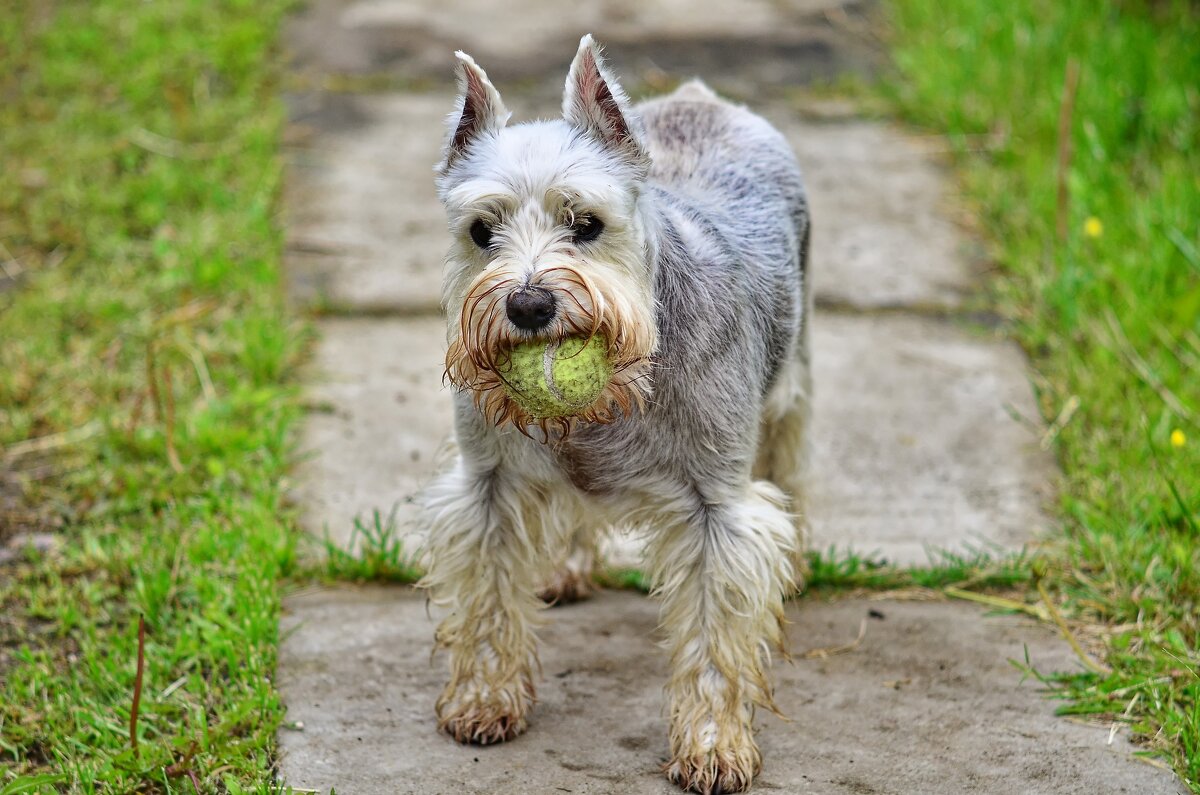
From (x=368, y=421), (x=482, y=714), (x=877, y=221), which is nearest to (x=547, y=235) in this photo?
(x=482, y=714)

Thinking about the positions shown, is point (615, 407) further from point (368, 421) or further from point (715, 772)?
point (368, 421)

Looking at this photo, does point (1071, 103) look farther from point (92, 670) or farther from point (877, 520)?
point (92, 670)

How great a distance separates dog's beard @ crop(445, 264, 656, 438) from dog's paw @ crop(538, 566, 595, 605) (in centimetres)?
114

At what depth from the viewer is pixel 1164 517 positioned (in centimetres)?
442

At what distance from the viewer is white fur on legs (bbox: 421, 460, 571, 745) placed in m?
3.61

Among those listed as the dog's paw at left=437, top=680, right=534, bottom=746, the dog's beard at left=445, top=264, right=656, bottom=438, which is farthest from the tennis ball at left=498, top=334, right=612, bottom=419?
the dog's paw at left=437, top=680, right=534, bottom=746

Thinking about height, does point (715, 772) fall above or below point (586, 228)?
below

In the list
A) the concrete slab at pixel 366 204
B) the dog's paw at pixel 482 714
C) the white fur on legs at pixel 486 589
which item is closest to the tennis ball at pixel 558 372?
the white fur on legs at pixel 486 589

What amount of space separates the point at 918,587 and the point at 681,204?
1565 millimetres

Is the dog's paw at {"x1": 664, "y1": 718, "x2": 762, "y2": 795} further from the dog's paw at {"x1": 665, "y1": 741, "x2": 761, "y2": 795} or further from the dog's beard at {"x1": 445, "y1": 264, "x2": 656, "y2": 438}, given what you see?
the dog's beard at {"x1": 445, "y1": 264, "x2": 656, "y2": 438}

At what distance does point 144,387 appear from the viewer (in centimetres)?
518

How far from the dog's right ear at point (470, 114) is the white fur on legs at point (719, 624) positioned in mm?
1115

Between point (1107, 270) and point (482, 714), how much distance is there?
3.60 meters

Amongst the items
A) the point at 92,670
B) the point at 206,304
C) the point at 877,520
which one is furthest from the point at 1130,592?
the point at 206,304
